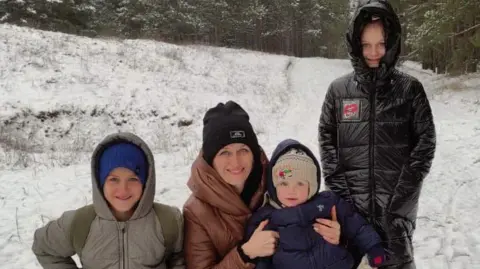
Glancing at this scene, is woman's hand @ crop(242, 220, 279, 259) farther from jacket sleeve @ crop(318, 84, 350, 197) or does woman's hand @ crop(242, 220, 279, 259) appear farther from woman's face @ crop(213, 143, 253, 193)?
jacket sleeve @ crop(318, 84, 350, 197)

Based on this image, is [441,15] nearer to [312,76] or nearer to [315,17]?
[312,76]

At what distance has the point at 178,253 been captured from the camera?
2.55 metres

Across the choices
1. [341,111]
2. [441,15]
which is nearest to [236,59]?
[441,15]

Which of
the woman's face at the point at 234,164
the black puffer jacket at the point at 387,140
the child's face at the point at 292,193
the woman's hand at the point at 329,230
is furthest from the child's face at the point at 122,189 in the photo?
the black puffer jacket at the point at 387,140

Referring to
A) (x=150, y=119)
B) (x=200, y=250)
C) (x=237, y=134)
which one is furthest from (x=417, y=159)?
(x=150, y=119)

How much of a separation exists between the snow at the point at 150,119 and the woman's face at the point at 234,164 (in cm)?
324

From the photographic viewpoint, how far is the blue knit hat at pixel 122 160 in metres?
2.48

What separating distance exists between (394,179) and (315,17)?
141 feet

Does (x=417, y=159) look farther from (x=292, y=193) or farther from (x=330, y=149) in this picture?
(x=292, y=193)

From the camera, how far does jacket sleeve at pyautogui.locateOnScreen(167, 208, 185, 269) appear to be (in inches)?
98.3

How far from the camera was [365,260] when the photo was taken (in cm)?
261

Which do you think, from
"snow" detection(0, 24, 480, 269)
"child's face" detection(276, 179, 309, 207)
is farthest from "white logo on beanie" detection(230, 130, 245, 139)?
"snow" detection(0, 24, 480, 269)

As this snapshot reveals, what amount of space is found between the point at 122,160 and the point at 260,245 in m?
0.97

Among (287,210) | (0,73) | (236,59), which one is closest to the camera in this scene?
(287,210)
